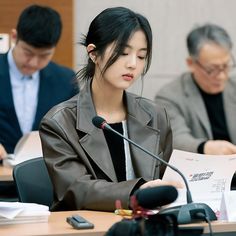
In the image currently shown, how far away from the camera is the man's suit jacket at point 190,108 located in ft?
15.1

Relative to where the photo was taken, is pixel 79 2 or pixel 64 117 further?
pixel 79 2

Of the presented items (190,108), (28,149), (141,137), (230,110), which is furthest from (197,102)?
(141,137)

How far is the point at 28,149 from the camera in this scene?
4031 mm

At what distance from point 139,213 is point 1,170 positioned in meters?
2.26

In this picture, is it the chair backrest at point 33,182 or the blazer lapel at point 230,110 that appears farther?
the blazer lapel at point 230,110

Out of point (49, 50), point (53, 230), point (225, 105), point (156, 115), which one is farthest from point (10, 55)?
point (53, 230)

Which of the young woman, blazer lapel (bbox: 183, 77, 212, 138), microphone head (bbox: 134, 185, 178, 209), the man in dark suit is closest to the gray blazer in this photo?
the young woman

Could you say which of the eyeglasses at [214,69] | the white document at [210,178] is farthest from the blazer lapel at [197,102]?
the white document at [210,178]

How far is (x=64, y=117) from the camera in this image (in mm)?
2920

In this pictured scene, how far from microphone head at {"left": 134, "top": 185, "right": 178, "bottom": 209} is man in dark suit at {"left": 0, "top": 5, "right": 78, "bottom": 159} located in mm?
2569

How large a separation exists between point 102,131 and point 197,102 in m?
1.76

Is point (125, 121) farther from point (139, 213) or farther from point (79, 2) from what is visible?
point (79, 2)

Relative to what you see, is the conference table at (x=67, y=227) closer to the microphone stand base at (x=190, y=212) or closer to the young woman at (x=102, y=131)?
the microphone stand base at (x=190, y=212)

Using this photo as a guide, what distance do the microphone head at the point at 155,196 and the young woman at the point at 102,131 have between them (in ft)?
2.73
